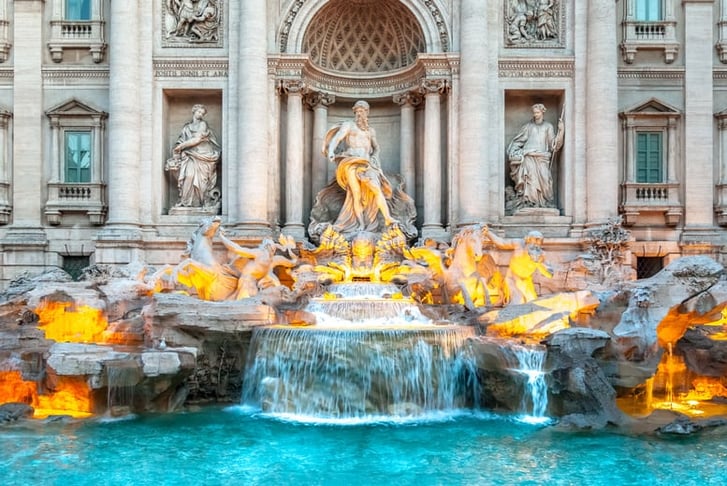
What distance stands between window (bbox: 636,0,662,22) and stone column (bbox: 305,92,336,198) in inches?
354

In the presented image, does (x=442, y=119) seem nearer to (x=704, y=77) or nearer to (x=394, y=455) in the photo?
(x=704, y=77)

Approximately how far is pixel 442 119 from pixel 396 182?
7.15ft

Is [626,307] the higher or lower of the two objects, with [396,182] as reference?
lower

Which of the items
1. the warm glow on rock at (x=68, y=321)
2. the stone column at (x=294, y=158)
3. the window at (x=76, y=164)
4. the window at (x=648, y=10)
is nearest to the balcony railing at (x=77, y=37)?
the window at (x=76, y=164)

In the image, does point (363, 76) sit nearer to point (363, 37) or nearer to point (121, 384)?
point (363, 37)

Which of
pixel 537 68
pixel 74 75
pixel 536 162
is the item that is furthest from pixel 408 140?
pixel 74 75

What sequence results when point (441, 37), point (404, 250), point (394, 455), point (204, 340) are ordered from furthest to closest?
point (441, 37) < point (404, 250) < point (204, 340) < point (394, 455)

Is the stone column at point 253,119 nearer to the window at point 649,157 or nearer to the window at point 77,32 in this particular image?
the window at point 77,32

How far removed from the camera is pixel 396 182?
19094 millimetres

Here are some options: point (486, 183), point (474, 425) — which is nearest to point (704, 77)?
point (486, 183)

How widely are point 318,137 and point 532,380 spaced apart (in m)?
10.5

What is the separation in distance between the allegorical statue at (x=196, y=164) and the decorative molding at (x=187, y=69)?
919 mm

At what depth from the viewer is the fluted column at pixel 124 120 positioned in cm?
1788

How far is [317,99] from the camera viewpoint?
1956cm
